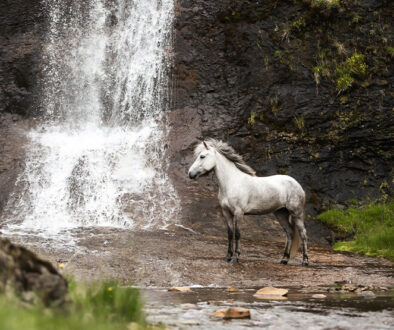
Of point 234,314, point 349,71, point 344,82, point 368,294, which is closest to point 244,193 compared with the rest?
point 368,294

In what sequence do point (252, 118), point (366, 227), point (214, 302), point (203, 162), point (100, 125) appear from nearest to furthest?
point (214, 302)
point (203, 162)
point (366, 227)
point (252, 118)
point (100, 125)

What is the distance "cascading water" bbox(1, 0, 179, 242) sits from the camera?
16.1 meters

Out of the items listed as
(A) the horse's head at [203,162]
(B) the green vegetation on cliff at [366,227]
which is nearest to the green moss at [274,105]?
(B) the green vegetation on cliff at [366,227]

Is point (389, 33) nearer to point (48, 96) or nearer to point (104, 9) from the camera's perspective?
point (104, 9)

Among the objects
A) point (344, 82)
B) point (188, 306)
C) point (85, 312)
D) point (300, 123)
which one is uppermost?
point (344, 82)

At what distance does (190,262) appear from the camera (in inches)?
396

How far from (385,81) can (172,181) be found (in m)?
8.65

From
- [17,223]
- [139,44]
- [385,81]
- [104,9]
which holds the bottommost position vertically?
[17,223]

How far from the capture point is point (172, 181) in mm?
17438

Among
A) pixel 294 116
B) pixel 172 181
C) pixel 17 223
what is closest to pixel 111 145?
pixel 172 181

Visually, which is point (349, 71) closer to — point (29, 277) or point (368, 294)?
point (368, 294)

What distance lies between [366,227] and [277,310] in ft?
35.0

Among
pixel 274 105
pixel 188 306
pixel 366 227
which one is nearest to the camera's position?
pixel 188 306

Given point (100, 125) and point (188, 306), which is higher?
point (100, 125)
